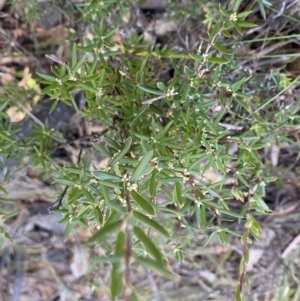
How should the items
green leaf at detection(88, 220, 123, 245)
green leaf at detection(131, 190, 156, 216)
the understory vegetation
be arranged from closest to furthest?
green leaf at detection(88, 220, 123, 245)
green leaf at detection(131, 190, 156, 216)
the understory vegetation

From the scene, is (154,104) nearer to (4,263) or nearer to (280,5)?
(280,5)

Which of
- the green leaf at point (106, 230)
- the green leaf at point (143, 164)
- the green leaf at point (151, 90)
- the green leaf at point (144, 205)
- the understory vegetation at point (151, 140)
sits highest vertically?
the green leaf at point (106, 230)

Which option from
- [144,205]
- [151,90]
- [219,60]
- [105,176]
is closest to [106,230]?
[144,205]

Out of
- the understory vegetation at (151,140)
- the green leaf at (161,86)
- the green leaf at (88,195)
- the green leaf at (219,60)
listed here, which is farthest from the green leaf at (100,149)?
the green leaf at (219,60)

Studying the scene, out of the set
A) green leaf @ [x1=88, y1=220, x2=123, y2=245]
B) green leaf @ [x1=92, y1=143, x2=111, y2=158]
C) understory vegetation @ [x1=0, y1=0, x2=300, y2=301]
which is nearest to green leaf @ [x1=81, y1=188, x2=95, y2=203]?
understory vegetation @ [x1=0, y1=0, x2=300, y2=301]

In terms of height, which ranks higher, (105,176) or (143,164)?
(143,164)

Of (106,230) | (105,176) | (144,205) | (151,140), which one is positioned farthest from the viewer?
Answer: (151,140)

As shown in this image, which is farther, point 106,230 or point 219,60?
point 219,60

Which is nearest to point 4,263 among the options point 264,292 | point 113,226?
point 264,292

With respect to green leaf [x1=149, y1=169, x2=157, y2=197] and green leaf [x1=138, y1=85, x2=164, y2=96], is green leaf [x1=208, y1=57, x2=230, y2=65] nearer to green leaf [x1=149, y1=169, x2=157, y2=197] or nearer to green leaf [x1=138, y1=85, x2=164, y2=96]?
green leaf [x1=138, y1=85, x2=164, y2=96]

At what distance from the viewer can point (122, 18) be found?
7.56 feet

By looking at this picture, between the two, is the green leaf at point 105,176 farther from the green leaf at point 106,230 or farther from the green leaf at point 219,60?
the green leaf at point 219,60

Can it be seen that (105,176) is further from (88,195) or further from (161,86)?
(161,86)

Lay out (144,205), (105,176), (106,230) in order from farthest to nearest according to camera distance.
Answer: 1. (105,176)
2. (144,205)
3. (106,230)
